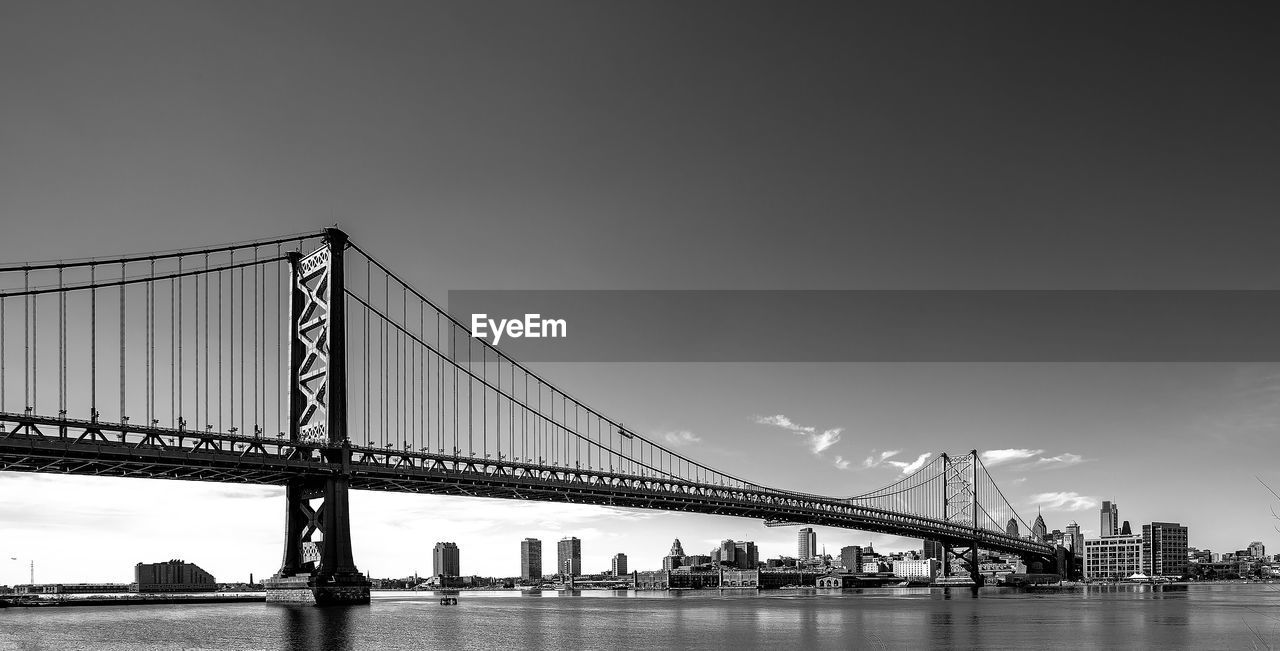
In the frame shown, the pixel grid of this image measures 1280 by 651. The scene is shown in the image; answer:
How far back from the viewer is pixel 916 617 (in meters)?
69.4

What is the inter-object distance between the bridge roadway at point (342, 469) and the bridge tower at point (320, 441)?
1.01 meters

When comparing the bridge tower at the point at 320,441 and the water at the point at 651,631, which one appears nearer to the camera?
the water at the point at 651,631

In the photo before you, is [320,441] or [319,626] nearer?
[319,626]

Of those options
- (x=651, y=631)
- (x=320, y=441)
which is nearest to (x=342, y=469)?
(x=320, y=441)

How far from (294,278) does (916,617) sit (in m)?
48.9

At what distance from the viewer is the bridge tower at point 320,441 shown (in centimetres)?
6825

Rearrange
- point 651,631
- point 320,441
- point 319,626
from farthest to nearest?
point 320,441 → point 651,631 → point 319,626

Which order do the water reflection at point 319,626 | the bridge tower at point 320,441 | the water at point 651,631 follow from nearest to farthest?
1. the water reflection at point 319,626
2. the water at point 651,631
3. the bridge tower at point 320,441

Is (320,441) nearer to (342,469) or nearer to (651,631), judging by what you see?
(342,469)

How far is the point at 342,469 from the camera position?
6862 cm

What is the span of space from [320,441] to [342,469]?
2.80 m

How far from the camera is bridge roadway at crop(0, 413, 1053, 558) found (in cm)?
5734

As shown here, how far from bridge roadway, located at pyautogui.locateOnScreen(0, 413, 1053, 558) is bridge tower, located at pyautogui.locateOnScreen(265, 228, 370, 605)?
39.8 inches

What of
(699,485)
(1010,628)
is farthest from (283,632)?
(699,485)
